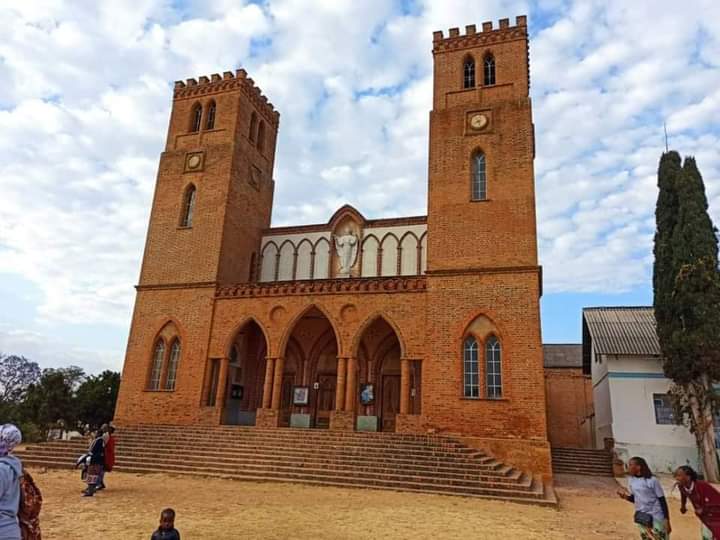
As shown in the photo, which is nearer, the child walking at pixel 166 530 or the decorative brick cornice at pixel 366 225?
the child walking at pixel 166 530

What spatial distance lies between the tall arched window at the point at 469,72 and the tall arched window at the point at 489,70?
452mm

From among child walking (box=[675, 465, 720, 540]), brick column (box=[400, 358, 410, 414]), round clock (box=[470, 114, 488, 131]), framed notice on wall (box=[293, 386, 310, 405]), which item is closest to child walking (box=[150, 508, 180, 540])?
child walking (box=[675, 465, 720, 540])

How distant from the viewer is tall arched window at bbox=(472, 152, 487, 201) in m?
18.0

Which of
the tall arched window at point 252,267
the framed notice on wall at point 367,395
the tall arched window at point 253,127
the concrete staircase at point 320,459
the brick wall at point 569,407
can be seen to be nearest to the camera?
the concrete staircase at point 320,459

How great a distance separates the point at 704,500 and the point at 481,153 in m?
14.9

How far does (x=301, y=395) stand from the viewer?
19609 mm

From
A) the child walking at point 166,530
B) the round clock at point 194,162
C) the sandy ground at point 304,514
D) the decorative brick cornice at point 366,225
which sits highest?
the round clock at point 194,162

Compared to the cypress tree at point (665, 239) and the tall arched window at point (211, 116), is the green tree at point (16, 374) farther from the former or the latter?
the cypress tree at point (665, 239)

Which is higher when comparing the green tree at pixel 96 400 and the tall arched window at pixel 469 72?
the tall arched window at pixel 469 72

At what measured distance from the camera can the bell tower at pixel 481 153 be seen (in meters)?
17.1

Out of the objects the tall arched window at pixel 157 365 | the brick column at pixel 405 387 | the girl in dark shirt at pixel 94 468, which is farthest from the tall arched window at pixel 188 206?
the girl in dark shirt at pixel 94 468

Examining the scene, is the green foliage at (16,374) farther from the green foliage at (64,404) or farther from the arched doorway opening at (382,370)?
the arched doorway opening at (382,370)

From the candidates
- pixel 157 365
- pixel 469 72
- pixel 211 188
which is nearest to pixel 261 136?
pixel 211 188

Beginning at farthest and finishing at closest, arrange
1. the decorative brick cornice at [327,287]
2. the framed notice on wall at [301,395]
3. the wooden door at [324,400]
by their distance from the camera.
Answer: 1. the wooden door at [324,400]
2. the framed notice on wall at [301,395]
3. the decorative brick cornice at [327,287]
